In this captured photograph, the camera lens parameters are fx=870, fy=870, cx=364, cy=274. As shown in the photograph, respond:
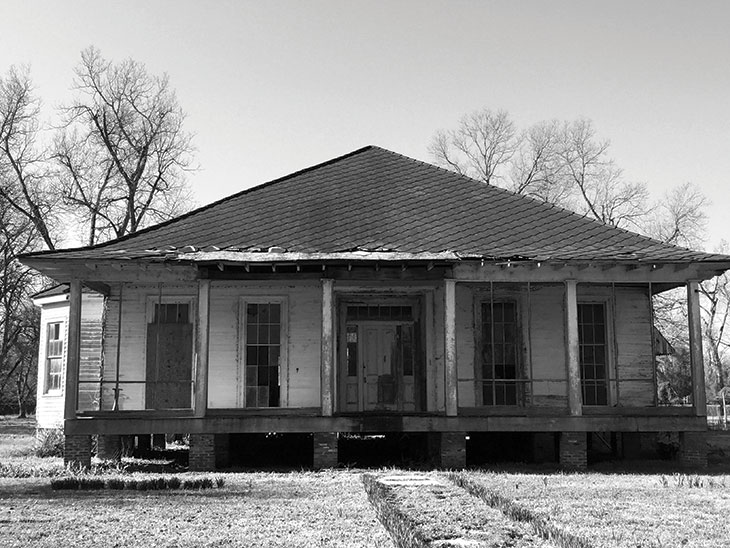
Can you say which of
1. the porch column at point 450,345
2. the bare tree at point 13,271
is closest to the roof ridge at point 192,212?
the porch column at point 450,345

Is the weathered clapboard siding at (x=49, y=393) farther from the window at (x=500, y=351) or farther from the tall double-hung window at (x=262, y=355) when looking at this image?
the window at (x=500, y=351)

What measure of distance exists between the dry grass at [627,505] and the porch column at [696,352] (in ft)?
7.33

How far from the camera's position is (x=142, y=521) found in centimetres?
878

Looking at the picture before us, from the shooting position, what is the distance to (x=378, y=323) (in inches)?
698

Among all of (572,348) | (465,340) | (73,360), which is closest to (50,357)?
(73,360)

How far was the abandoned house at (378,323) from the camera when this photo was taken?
1527 cm

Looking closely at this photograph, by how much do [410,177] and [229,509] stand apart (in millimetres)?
11739

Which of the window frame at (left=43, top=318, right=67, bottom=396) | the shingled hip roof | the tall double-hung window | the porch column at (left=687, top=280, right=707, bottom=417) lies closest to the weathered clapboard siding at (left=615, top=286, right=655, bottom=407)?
the shingled hip roof

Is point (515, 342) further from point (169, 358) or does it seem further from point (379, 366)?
point (169, 358)

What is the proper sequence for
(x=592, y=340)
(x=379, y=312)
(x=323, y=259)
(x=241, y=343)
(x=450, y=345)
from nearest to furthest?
(x=323, y=259) < (x=450, y=345) < (x=241, y=343) < (x=379, y=312) < (x=592, y=340)

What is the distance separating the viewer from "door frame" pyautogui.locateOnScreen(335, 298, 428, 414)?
17.6m

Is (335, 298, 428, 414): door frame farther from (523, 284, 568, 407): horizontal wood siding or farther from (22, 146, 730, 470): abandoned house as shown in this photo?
(523, 284, 568, 407): horizontal wood siding

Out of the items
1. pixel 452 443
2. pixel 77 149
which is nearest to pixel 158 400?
pixel 452 443

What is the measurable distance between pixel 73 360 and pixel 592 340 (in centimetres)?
1021
